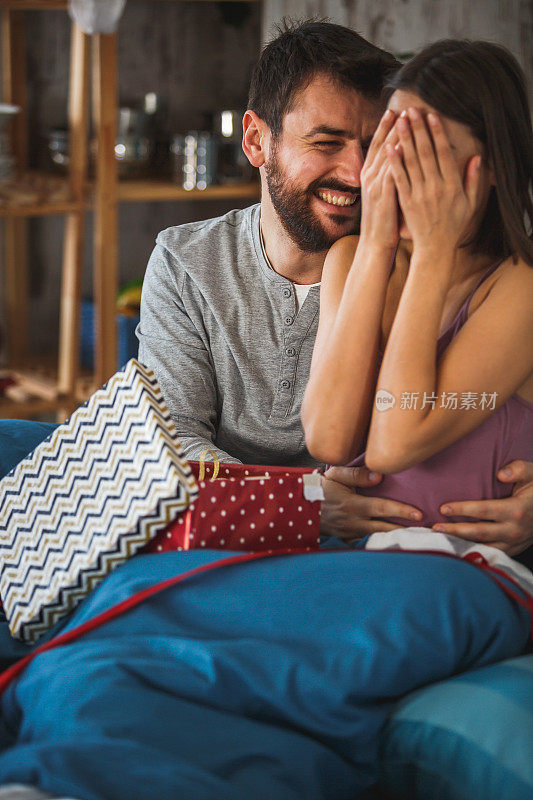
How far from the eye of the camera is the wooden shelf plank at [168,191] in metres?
3.04

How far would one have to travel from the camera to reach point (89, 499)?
1.14 m

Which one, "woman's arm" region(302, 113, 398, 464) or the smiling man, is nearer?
"woman's arm" region(302, 113, 398, 464)

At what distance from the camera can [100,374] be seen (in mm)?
2941

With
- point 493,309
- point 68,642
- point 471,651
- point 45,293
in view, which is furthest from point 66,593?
point 45,293

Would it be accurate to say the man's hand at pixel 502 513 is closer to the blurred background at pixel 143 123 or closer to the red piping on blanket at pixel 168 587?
the red piping on blanket at pixel 168 587

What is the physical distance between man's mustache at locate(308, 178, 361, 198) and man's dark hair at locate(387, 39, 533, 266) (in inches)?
13.1

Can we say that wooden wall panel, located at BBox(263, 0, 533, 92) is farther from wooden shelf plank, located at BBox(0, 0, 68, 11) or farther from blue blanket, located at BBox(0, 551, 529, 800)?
blue blanket, located at BBox(0, 551, 529, 800)

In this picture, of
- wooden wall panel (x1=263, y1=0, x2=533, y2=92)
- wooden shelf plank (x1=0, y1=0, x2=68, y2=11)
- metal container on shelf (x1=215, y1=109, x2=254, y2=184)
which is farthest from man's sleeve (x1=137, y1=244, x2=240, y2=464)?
metal container on shelf (x1=215, y1=109, x2=254, y2=184)

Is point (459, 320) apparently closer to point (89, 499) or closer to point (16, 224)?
point (89, 499)

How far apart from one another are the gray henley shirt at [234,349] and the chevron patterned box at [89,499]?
421 mm

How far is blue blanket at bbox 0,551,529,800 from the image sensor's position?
2.66ft

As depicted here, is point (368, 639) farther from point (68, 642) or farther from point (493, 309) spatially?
point (493, 309)

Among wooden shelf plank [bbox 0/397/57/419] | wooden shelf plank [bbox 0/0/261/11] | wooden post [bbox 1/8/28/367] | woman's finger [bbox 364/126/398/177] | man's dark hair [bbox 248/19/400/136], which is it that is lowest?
wooden shelf plank [bbox 0/397/57/419]

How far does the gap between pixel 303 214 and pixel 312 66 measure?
233mm
